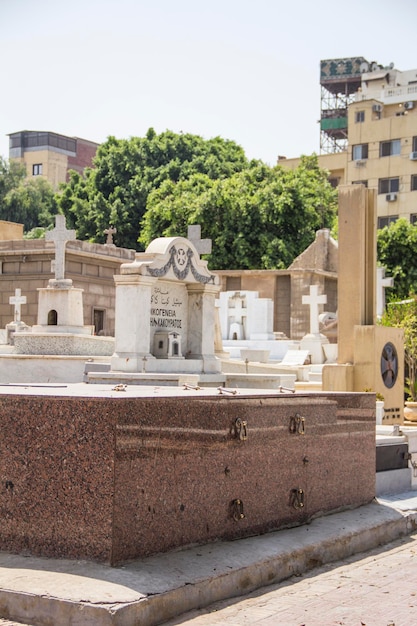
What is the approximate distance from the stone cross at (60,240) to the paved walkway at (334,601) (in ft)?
56.3

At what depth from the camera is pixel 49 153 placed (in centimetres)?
7688

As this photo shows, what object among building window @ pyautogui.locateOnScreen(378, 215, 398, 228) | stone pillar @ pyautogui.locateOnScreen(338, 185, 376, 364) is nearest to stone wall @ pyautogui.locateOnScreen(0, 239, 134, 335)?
stone pillar @ pyautogui.locateOnScreen(338, 185, 376, 364)

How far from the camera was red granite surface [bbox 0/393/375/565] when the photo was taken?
4.59 m

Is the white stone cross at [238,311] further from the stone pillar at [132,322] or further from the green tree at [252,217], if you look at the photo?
the stone pillar at [132,322]

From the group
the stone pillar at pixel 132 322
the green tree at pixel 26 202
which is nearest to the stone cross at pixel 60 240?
the stone pillar at pixel 132 322

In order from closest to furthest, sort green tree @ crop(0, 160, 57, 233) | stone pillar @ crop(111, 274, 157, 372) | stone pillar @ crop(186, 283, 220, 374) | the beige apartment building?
stone pillar @ crop(111, 274, 157, 372) → stone pillar @ crop(186, 283, 220, 374) → the beige apartment building → green tree @ crop(0, 160, 57, 233)

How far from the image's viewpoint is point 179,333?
14219 mm

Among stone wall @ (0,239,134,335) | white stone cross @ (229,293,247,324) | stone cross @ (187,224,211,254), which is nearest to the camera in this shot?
stone cross @ (187,224,211,254)

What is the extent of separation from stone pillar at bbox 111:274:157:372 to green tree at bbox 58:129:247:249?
107ft

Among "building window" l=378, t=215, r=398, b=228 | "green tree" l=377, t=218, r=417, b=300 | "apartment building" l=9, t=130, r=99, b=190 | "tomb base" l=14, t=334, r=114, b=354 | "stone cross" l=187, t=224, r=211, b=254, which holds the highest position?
"apartment building" l=9, t=130, r=99, b=190

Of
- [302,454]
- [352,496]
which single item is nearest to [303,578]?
[302,454]

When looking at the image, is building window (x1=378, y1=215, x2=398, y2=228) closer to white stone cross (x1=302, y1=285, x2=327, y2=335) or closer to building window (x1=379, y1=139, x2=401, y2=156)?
building window (x1=379, y1=139, x2=401, y2=156)

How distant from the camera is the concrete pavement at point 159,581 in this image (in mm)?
4094

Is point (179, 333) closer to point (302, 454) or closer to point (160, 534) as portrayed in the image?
point (302, 454)
